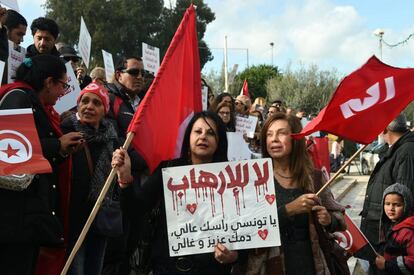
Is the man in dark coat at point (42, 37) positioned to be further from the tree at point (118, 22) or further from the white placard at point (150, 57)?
the tree at point (118, 22)

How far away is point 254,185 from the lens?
326 cm

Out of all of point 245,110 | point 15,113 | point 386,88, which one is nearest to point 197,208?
point 15,113

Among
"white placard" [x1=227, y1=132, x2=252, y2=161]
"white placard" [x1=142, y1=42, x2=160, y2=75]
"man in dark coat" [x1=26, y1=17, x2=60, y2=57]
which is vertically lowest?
"white placard" [x1=227, y1=132, x2=252, y2=161]

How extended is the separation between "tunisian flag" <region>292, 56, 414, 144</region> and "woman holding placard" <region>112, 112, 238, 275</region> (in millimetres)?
712

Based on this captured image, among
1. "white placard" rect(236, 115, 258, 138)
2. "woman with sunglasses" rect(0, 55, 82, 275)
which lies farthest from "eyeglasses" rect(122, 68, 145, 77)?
"white placard" rect(236, 115, 258, 138)

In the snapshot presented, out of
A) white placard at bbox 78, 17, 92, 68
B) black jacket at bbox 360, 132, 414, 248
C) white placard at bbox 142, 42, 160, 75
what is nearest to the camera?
black jacket at bbox 360, 132, 414, 248

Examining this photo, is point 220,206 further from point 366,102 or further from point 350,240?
point 350,240

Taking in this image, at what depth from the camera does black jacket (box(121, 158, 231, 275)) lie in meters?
3.28

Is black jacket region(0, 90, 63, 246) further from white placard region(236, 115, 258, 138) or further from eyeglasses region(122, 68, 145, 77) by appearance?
white placard region(236, 115, 258, 138)

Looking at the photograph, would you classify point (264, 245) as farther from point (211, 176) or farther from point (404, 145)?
point (404, 145)

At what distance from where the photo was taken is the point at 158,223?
3.38 metres

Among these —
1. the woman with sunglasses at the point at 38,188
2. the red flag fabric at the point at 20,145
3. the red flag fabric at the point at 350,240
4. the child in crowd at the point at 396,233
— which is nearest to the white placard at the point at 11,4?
the woman with sunglasses at the point at 38,188

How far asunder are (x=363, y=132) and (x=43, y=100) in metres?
2.14

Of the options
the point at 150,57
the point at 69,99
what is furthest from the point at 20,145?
the point at 150,57
